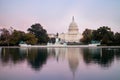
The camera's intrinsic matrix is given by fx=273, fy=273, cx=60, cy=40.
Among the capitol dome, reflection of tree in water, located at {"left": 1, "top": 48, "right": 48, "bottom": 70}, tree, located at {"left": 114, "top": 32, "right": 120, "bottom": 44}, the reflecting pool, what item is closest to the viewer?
the reflecting pool

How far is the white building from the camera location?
5925 centimetres

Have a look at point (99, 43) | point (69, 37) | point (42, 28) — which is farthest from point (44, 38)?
point (69, 37)

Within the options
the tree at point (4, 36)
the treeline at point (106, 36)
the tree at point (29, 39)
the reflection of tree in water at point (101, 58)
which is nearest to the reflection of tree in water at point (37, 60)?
the reflection of tree in water at point (101, 58)

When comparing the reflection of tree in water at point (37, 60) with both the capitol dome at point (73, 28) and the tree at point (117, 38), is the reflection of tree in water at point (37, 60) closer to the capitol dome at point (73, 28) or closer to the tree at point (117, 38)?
the tree at point (117, 38)

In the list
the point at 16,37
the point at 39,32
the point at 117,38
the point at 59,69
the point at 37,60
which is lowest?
the point at 59,69

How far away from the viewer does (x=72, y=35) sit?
6091 cm

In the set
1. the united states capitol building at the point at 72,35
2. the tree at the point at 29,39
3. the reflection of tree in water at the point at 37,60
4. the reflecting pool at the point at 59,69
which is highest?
the united states capitol building at the point at 72,35

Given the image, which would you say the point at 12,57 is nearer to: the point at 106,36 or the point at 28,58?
the point at 28,58

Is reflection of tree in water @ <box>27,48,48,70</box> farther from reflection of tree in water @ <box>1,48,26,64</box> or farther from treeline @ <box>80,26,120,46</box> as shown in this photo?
treeline @ <box>80,26,120,46</box>

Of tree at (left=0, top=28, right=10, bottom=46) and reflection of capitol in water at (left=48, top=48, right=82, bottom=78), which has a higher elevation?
tree at (left=0, top=28, right=10, bottom=46)

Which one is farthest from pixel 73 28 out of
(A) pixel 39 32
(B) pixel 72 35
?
(A) pixel 39 32

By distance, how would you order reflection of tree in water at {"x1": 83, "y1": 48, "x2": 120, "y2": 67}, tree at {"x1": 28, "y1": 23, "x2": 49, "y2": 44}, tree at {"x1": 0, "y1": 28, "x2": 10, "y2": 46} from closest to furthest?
reflection of tree in water at {"x1": 83, "y1": 48, "x2": 120, "y2": 67} < tree at {"x1": 0, "y1": 28, "x2": 10, "y2": 46} < tree at {"x1": 28, "y1": 23, "x2": 49, "y2": 44}

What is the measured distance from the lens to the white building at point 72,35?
2333 inches

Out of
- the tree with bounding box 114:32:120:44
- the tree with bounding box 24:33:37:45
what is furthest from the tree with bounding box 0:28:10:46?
the tree with bounding box 114:32:120:44
